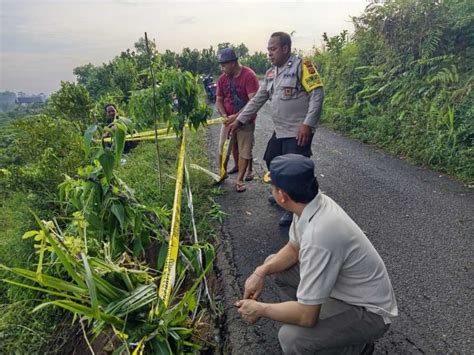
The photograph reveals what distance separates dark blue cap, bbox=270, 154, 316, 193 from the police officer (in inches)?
67.7

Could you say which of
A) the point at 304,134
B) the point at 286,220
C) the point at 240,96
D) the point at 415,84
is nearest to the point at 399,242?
the point at 286,220

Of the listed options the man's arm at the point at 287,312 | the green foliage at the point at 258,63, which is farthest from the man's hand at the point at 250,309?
the green foliage at the point at 258,63

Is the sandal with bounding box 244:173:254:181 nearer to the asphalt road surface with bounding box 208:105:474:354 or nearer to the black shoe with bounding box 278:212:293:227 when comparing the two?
the asphalt road surface with bounding box 208:105:474:354

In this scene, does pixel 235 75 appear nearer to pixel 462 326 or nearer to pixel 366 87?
pixel 462 326

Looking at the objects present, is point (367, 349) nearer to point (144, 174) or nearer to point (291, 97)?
point (291, 97)

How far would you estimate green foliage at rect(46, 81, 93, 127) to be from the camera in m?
5.09

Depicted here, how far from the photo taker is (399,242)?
10.8 feet

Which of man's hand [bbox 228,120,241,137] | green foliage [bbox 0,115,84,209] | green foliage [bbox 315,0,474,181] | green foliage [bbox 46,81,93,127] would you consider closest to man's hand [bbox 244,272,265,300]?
man's hand [bbox 228,120,241,137]

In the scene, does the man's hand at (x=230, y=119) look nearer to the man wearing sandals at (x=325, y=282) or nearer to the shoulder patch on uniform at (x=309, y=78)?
the shoulder patch on uniform at (x=309, y=78)

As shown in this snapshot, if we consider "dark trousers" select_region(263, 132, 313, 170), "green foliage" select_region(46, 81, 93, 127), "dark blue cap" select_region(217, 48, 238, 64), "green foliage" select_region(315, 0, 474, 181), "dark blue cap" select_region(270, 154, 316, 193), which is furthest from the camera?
"green foliage" select_region(315, 0, 474, 181)

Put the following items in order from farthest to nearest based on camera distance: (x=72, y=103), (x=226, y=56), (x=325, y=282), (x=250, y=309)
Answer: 1. (x=72, y=103)
2. (x=226, y=56)
3. (x=250, y=309)
4. (x=325, y=282)

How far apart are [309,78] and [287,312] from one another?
91.4 inches

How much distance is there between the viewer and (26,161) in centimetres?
426

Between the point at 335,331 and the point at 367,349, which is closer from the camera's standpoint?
the point at 335,331
